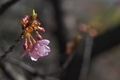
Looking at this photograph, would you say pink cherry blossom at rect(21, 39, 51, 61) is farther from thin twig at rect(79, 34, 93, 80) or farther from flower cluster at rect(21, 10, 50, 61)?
thin twig at rect(79, 34, 93, 80)

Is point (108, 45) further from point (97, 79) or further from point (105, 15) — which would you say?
point (105, 15)

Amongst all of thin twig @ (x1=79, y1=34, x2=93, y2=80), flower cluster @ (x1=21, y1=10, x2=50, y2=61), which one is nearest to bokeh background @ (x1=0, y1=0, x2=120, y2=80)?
thin twig @ (x1=79, y1=34, x2=93, y2=80)

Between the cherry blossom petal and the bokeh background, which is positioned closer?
the cherry blossom petal

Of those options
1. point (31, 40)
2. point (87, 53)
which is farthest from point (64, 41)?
point (31, 40)

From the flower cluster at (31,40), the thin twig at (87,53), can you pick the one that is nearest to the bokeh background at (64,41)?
the thin twig at (87,53)

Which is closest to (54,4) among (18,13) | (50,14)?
(50,14)

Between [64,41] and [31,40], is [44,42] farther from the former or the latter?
[64,41]

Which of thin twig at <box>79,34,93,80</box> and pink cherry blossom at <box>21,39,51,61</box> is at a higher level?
thin twig at <box>79,34,93,80</box>

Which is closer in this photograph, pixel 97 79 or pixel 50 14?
pixel 50 14
